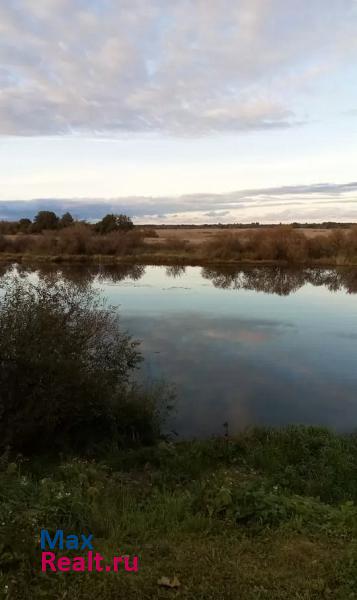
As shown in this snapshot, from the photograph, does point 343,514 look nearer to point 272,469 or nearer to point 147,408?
point 272,469

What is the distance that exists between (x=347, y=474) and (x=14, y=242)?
53.3m

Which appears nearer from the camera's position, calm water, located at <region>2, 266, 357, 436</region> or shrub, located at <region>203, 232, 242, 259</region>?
calm water, located at <region>2, 266, 357, 436</region>

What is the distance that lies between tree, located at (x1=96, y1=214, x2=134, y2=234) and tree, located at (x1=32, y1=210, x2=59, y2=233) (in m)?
12.9

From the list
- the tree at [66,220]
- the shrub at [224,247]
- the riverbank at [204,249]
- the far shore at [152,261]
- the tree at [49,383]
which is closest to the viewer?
the tree at [49,383]

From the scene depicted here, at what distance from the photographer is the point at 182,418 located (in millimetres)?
10266

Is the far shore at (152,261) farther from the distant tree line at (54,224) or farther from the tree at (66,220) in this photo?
the tree at (66,220)

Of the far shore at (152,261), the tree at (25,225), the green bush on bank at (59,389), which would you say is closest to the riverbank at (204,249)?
the far shore at (152,261)

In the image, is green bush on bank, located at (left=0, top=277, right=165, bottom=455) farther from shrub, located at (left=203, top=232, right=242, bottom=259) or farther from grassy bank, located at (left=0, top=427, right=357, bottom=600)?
shrub, located at (left=203, top=232, right=242, bottom=259)

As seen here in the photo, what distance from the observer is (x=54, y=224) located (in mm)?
79438

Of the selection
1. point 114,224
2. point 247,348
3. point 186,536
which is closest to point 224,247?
point 114,224

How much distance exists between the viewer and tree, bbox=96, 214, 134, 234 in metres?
67.3

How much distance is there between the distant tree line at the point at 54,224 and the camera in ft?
222

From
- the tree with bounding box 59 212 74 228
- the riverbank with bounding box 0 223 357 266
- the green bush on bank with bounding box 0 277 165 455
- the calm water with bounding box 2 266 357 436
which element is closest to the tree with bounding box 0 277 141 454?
the green bush on bank with bounding box 0 277 165 455

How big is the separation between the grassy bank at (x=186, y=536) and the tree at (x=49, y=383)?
1610 mm
